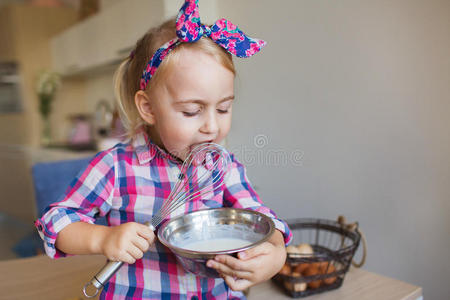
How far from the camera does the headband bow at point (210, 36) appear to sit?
0.47 m

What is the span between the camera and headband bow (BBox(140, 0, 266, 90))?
0.47 meters

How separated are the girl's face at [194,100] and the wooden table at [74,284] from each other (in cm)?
32

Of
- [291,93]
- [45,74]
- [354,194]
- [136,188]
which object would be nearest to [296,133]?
[291,93]

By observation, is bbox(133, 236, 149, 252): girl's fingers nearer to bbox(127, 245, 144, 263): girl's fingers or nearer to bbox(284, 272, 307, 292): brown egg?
bbox(127, 245, 144, 263): girl's fingers

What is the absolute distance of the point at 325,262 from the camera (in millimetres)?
625

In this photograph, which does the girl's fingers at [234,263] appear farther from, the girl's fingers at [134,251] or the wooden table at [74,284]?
the wooden table at [74,284]

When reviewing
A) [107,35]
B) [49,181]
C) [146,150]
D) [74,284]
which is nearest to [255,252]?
[146,150]

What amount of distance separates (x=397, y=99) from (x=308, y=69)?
6.6 inches

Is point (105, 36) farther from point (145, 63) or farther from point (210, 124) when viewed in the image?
point (210, 124)

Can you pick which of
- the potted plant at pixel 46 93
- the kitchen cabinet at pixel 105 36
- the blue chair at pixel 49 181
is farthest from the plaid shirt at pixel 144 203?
the potted plant at pixel 46 93

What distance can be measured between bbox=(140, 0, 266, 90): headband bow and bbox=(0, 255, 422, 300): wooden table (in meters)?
0.43

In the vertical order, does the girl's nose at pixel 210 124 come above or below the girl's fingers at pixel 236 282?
above

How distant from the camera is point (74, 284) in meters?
0.73

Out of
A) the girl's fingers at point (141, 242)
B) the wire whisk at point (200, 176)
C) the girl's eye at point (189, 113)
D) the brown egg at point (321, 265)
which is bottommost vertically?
the brown egg at point (321, 265)
